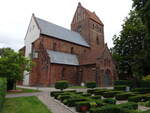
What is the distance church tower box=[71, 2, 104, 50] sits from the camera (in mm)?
44688

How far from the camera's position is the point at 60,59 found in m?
33.2

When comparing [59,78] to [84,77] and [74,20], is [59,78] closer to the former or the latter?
[84,77]

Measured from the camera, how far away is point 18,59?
893 inches

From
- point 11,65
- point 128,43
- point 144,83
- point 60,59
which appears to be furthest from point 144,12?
point 128,43

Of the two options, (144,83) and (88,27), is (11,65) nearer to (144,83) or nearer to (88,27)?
(144,83)

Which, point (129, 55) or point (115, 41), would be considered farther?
point (115, 41)

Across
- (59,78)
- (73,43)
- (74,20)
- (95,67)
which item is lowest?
(59,78)

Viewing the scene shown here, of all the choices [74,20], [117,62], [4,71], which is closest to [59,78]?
[4,71]

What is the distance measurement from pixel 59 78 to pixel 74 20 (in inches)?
928

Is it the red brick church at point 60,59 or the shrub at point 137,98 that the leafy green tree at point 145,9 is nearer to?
the shrub at point 137,98

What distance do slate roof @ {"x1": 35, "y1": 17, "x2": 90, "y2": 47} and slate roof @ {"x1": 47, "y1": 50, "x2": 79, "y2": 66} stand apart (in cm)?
A: 408

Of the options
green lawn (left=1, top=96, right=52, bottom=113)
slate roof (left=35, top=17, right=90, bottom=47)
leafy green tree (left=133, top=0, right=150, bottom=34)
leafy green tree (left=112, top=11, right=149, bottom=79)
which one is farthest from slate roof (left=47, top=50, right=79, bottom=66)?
leafy green tree (left=133, top=0, right=150, bottom=34)

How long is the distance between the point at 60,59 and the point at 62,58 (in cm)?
94

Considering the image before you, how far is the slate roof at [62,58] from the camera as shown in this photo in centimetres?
3186
